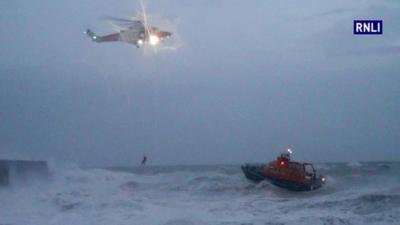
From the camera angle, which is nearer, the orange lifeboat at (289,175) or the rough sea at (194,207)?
the rough sea at (194,207)

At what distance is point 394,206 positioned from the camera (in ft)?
68.0

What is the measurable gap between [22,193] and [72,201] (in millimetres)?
3090

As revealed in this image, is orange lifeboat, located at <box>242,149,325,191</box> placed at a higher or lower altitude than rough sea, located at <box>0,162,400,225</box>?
higher

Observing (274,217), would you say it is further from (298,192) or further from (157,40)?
(298,192)

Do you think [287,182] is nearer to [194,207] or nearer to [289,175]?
[289,175]

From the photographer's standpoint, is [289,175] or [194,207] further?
[289,175]

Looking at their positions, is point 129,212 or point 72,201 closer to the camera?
point 129,212

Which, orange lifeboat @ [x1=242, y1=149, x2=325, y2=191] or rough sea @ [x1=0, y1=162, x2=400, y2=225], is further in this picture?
orange lifeboat @ [x1=242, y1=149, x2=325, y2=191]

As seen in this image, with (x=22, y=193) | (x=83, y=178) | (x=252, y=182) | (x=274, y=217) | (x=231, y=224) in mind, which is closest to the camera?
(x=231, y=224)

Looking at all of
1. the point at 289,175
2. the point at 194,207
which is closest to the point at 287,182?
the point at 289,175

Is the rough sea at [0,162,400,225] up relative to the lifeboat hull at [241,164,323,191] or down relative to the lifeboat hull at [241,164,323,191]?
down

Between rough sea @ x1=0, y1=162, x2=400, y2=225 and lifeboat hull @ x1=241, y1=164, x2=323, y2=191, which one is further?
lifeboat hull @ x1=241, y1=164, x2=323, y2=191

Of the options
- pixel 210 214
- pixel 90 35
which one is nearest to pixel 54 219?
pixel 210 214

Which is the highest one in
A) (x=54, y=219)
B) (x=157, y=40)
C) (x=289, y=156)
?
(x=157, y=40)
